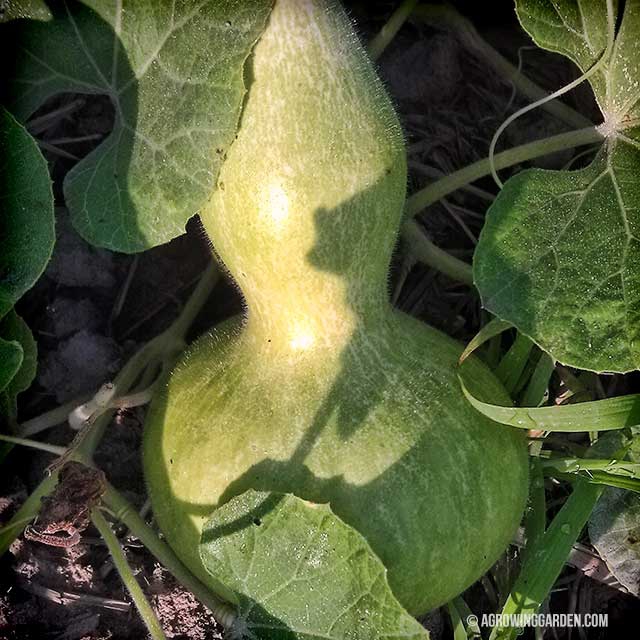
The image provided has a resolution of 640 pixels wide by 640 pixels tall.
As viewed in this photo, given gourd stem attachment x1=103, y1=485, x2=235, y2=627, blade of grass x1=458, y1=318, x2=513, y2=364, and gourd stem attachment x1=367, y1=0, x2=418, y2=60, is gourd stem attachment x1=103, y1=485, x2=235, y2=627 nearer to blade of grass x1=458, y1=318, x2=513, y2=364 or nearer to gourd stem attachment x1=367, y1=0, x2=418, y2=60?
blade of grass x1=458, y1=318, x2=513, y2=364

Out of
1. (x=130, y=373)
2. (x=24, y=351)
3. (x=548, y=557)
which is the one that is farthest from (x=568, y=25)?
(x=24, y=351)

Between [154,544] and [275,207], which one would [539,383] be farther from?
[154,544]

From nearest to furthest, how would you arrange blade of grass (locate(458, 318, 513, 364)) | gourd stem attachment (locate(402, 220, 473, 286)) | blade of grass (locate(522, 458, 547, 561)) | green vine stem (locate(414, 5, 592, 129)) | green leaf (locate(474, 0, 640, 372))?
1. green leaf (locate(474, 0, 640, 372))
2. blade of grass (locate(458, 318, 513, 364))
3. blade of grass (locate(522, 458, 547, 561))
4. gourd stem attachment (locate(402, 220, 473, 286))
5. green vine stem (locate(414, 5, 592, 129))

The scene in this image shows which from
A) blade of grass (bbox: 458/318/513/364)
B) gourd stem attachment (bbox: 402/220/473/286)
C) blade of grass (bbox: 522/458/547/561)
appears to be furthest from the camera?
gourd stem attachment (bbox: 402/220/473/286)

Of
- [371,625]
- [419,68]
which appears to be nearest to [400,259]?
[419,68]

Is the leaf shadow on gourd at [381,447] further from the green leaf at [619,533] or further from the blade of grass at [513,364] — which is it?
the green leaf at [619,533]

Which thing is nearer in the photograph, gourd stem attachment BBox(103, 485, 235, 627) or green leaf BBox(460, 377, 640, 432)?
green leaf BBox(460, 377, 640, 432)

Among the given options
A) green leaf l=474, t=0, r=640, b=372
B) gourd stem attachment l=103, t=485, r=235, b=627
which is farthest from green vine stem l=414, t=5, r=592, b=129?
gourd stem attachment l=103, t=485, r=235, b=627
